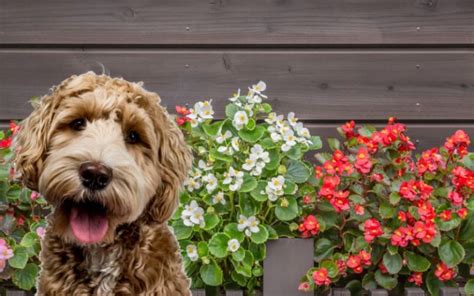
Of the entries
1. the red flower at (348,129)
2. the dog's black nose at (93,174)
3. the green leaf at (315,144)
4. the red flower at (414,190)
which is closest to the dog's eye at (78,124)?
the dog's black nose at (93,174)

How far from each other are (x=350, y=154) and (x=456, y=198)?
89 centimetres

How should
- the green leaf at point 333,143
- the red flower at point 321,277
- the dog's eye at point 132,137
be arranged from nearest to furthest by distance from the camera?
the dog's eye at point 132,137, the red flower at point 321,277, the green leaf at point 333,143

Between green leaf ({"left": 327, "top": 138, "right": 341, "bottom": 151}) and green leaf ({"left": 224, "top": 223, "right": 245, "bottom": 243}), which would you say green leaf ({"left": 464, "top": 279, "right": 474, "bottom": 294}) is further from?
green leaf ({"left": 224, "top": 223, "right": 245, "bottom": 243})

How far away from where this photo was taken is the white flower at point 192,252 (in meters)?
4.23

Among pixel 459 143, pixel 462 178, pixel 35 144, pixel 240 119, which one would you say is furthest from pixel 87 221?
pixel 459 143

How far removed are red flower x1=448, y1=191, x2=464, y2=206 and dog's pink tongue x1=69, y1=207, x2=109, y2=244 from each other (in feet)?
7.75

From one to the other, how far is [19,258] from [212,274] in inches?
39.1

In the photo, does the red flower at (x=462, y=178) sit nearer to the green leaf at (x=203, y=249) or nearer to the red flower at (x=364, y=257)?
the red flower at (x=364, y=257)

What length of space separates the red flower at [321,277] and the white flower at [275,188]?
1.44 ft

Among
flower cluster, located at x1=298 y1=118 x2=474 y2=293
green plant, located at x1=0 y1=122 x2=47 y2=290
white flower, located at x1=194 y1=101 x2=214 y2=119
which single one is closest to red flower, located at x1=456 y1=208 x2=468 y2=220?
flower cluster, located at x1=298 y1=118 x2=474 y2=293

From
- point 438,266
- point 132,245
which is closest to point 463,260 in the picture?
point 438,266

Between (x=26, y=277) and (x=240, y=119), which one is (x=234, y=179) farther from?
(x=26, y=277)

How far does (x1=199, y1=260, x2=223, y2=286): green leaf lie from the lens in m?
4.21

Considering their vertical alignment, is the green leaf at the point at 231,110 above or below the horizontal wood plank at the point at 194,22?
below
